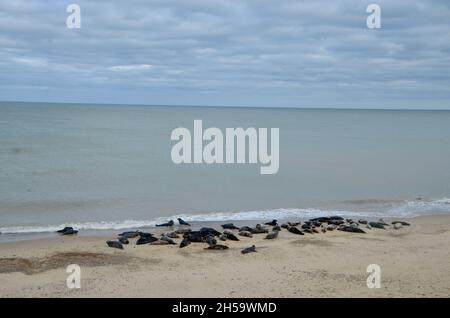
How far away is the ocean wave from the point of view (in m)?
19.3

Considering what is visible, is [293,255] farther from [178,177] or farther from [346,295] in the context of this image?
[178,177]

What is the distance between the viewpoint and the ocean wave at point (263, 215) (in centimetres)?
1927

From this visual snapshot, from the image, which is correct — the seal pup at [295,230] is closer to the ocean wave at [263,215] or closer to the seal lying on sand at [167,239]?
the ocean wave at [263,215]

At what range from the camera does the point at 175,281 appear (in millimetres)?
12109

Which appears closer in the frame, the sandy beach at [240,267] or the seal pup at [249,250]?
the sandy beach at [240,267]

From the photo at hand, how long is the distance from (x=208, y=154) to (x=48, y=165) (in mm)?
16268

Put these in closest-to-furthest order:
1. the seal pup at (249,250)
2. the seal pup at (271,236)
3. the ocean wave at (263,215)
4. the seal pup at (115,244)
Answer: the seal pup at (249,250) → the seal pup at (115,244) → the seal pup at (271,236) → the ocean wave at (263,215)

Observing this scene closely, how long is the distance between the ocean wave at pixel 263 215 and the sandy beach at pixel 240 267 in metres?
1.99

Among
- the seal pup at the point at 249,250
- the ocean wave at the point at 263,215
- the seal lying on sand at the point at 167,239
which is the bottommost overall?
the ocean wave at the point at 263,215

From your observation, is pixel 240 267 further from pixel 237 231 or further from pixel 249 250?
pixel 237 231

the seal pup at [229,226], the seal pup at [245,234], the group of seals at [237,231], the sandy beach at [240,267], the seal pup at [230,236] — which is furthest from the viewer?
the seal pup at [229,226]

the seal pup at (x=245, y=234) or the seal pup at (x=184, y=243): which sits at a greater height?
the seal pup at (x=184, y=243)

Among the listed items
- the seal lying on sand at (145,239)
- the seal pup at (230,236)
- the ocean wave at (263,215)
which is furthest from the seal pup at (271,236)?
the ocean wave at (263,215)
